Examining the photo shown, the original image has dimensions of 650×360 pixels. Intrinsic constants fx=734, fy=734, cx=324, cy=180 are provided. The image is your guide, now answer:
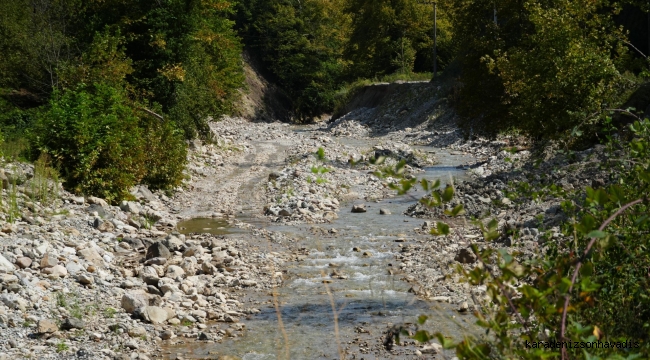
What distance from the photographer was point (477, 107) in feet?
72.4

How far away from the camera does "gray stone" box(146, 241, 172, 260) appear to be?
1131 cm

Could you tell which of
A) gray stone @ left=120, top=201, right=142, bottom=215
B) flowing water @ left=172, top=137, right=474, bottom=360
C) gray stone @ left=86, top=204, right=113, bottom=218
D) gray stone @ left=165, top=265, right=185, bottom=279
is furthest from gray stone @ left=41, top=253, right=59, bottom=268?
gray stone @ left=120, top=201, right=142, bottom=215

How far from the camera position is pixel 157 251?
11.4 metres

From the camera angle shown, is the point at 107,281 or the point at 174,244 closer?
the point at 107,281

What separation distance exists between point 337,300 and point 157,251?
3363 mm

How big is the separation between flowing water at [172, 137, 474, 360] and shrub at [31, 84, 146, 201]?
212cm

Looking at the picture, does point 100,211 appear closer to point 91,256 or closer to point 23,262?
point 91,256

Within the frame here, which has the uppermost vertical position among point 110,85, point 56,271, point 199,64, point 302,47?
point 302,47

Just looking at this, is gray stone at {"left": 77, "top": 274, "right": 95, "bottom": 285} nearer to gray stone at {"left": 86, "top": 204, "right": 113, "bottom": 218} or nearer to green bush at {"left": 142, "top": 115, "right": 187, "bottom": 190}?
gray stone at {"left": 86, "top": 204, "right": 113, "bottom": 218}

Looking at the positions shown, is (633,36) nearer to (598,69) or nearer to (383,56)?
(598,69)

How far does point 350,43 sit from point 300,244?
44.8 m

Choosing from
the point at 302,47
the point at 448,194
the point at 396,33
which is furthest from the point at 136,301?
the point at 302,47

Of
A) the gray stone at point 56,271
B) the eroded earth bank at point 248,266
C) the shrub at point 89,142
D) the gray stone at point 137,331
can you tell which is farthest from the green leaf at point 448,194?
the shrub at point 89,142

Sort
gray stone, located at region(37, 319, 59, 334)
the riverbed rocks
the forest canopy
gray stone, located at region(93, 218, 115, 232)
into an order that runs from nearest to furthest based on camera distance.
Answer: gray stone, located at region(37, 319, 59, 334) → the riverbed rocks → gray stone, located at region(93, 218, 115, 232) → the forest canopy
